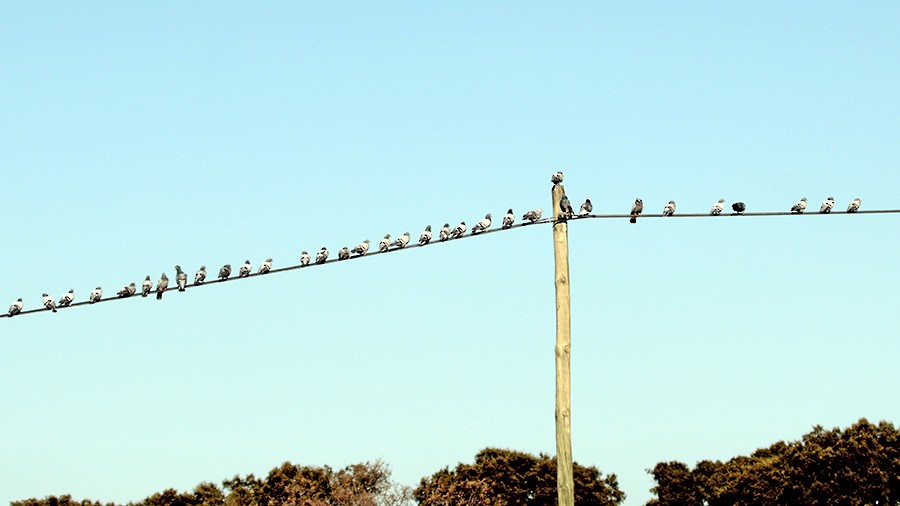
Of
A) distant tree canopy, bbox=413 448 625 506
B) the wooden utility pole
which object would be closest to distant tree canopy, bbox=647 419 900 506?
distant tree canopy, bbox=413 448 625 506

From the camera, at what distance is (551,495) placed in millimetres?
86312

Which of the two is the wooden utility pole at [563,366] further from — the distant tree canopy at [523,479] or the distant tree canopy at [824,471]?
the distant tree canopy at [523,479]

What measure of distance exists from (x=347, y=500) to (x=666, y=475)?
24.6 m

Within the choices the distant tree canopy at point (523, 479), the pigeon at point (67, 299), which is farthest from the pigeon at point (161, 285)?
the distant tree canopy at point (523, 479)

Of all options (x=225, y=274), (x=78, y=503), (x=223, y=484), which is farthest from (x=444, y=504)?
(x=225, y=274)

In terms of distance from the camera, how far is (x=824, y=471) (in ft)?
252

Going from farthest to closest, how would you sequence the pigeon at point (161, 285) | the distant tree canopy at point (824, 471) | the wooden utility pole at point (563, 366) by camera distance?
the distant tree canopy at point (824, 471), the pigeon at point (161, 285), the wooden utility pole at point (563, 366)

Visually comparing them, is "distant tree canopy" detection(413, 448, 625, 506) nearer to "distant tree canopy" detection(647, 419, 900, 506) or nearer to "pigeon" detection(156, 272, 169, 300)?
"distant tree canopy" detection(647, 419, 900, 506)

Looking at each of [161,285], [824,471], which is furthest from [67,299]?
[824,471]

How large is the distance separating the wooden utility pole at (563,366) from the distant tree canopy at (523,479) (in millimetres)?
61349

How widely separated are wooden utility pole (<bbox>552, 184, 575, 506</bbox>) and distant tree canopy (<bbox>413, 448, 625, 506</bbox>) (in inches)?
2415

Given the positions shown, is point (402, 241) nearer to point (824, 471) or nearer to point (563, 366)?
point (563, 366)

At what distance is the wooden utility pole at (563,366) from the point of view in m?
22.9

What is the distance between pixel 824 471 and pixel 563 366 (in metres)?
57.9
